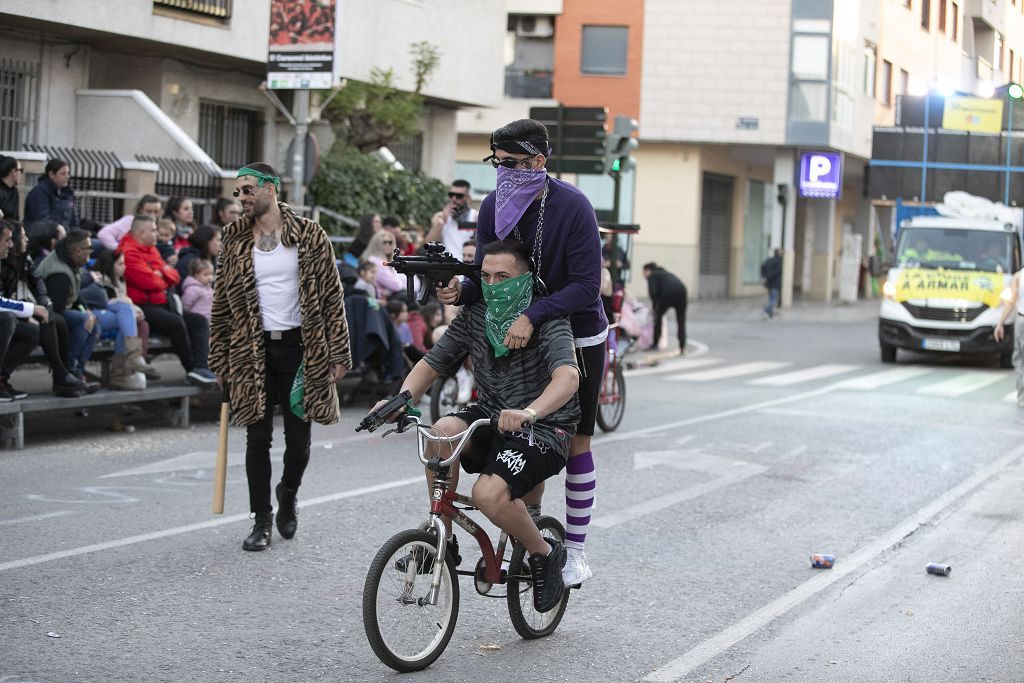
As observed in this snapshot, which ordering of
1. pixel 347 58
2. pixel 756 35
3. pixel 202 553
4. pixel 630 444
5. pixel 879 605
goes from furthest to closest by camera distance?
pixel 756 35 < pixel 347 58 < pixel 630 444 < pixel 202 553 < pixel 879 605

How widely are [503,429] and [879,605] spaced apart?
2.63 metres

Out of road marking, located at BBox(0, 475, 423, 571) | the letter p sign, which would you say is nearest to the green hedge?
road marking, located at BBox(0, 475, 423, 571)

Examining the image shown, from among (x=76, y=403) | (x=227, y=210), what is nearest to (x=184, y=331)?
(x=76, y=403)

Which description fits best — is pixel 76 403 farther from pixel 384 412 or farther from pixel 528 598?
pixel 384 412

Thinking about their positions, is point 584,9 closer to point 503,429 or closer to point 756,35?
point 756,35

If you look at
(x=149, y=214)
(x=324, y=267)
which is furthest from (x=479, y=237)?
(x=149, y=214)

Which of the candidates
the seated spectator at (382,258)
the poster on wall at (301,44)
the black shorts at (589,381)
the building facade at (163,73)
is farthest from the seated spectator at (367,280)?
the black shorts at (589,381)

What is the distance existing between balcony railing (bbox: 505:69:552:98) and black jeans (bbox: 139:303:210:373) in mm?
31247

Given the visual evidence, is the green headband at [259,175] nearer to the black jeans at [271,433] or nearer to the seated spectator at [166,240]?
the black jeans at [271,433]

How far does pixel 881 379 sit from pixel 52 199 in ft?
37.7

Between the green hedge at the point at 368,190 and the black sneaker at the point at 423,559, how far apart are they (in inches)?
680

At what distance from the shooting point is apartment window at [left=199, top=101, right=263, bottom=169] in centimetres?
2305

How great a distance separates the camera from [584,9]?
42250 millimetres

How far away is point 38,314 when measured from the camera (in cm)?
1076
